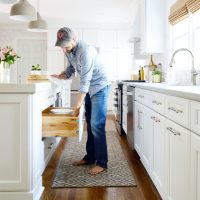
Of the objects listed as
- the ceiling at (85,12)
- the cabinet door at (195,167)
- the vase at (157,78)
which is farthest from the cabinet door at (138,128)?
the ceiling at (85,12)

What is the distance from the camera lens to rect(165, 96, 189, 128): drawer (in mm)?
1397

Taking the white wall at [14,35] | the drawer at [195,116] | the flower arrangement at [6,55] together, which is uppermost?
the white wall at [14,35]

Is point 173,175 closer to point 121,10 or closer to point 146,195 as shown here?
point 146,195

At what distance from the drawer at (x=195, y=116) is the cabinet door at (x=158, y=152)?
1.96 ft

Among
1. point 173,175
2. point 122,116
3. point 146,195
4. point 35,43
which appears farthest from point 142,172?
point 35,43

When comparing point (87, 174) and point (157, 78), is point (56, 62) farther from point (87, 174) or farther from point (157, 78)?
point (87, 174)

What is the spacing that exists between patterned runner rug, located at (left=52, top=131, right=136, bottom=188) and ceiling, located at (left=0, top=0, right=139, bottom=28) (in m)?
3.39

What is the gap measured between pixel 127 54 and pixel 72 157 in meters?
5.14

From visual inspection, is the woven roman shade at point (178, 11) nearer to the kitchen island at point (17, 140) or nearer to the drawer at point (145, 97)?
the drawer at point (145, 97)

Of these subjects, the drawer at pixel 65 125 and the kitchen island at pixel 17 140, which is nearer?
the kitchen island at pixel 17 140

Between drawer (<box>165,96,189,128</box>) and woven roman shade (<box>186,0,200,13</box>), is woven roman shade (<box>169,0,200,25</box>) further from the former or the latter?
drawer (<box>165,96,189,128</box>)

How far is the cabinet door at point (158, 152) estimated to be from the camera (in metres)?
1.94

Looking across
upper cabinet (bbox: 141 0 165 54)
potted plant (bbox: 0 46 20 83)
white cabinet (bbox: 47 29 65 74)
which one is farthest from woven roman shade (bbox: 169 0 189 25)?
white cabinet (bbox: 47 29 65 74)

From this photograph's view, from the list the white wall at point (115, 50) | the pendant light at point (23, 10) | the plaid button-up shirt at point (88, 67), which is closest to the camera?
the plaid button-up shirt at point (88, 67)
